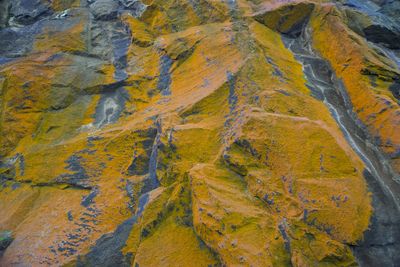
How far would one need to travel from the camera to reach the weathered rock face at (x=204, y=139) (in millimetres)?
4723

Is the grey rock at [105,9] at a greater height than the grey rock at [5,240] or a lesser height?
greater

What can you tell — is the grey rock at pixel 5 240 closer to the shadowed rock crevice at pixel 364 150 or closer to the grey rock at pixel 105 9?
the shadowed rock crevice at pixel 364 150

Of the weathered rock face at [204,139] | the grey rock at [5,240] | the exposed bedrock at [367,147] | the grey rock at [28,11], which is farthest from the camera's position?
the grey rock at [28,11]

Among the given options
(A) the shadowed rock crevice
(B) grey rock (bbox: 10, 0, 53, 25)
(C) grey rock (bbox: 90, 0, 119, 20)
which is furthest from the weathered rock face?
(B) grey rock (bbox: 10, 0, 53, 25)

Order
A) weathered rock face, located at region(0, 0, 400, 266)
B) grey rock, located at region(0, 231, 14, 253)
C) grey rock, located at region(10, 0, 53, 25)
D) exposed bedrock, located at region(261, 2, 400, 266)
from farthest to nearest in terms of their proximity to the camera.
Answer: grey rock, located at region(10, 0, 53, 25) → grey rock, located at region(0, 231, 14, 253) → weathered rock face, located at region(0, 0, 400, 266) → exposed bedrock, located at region(261, 2, 400, 266)

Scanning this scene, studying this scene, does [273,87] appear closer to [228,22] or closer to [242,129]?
[242,129]

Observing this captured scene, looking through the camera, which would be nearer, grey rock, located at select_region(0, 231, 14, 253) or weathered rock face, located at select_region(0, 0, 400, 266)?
weathered rock face, located at select_region(0, 0, 400, 266)

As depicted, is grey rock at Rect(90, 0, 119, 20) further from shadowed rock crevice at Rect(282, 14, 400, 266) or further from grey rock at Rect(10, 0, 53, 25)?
shadowed rock crevice at Rect(282, 14, 400, 266)

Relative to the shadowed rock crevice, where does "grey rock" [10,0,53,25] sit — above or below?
above

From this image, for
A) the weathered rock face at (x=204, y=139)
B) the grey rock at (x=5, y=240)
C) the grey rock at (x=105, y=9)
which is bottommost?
the grey rock at (x=5, y=240)

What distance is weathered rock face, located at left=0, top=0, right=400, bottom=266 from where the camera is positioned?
4723mm

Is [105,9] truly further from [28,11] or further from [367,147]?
[367,147]

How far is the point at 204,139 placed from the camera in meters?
5.98

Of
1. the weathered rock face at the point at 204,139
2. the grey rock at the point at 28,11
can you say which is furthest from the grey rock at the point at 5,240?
the grey rock at the point at 28,11
